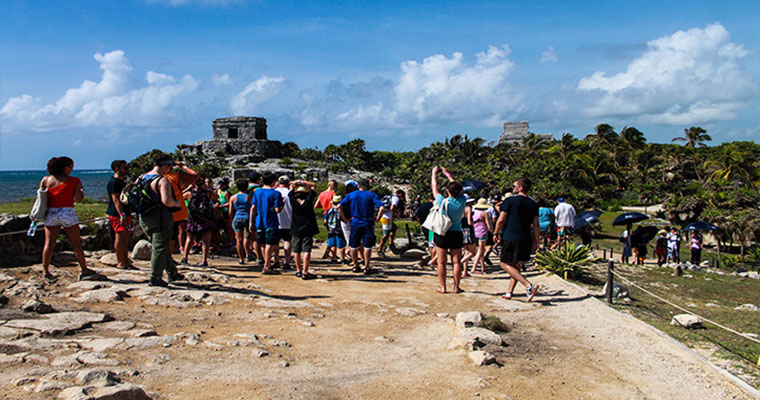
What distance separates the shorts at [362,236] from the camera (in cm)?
837

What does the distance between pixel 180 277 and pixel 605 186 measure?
41.5m

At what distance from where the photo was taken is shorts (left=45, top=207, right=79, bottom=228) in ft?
20.3

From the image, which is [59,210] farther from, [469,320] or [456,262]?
[456,262]

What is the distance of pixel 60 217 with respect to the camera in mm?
6203

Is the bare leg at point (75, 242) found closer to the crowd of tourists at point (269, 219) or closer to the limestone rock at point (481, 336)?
the crowd of tourists at point (269, 219)

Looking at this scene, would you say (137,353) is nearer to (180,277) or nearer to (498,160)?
(180,277)

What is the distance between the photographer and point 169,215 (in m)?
6.35

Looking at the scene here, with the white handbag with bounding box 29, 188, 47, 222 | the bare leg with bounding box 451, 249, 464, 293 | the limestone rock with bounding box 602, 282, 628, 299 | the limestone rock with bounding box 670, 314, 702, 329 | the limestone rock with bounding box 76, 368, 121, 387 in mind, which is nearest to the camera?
the limestone rock with bounding box 76, 368, 121, 387

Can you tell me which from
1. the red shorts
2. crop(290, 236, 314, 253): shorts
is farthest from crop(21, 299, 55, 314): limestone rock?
crop(290, 236, 314, 253): shorts

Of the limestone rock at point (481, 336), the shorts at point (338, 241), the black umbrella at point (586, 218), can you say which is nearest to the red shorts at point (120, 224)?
the shorts at point (338, 241)

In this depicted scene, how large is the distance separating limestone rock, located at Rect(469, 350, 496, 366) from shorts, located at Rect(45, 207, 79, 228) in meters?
4.87

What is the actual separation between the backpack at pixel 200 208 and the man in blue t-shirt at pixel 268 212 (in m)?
0.91

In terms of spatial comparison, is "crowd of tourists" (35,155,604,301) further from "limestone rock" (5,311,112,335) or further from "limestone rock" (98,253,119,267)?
"limestone rock" (5,311,112,335)

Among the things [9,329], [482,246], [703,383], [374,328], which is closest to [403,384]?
[374,328]
